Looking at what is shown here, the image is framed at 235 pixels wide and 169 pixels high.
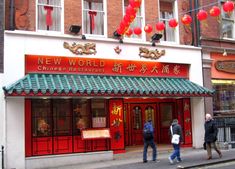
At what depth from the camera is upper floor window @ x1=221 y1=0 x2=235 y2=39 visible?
2076 centimetres

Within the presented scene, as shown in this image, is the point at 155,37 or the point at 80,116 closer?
the point at 80,116

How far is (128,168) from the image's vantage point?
13.5 meters

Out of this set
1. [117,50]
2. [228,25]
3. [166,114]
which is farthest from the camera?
[228,25]

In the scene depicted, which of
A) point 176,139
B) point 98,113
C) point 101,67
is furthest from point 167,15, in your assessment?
point 176,139

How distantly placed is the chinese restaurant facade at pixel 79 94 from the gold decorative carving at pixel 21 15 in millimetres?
512

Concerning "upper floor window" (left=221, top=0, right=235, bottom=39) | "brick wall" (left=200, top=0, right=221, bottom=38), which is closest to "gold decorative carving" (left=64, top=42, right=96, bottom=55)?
"brick wall" (left=200, top=0, right=221, bottom=38)

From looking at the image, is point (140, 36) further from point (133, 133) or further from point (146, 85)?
point (133, 133)

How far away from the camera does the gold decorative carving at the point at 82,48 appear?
51.1 ft

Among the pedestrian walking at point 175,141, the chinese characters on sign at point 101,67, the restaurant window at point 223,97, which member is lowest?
the pedestrian walking at point 175,141

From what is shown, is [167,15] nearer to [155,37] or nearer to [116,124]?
[155,37]

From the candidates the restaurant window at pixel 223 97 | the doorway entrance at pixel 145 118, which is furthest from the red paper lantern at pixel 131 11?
the restaurant window at pixel 223 97

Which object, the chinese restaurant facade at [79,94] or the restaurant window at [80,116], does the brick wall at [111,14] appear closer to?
the chinese restaurant facade at [79,94]

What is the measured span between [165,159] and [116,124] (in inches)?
108

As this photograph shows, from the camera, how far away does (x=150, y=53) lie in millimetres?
17594
